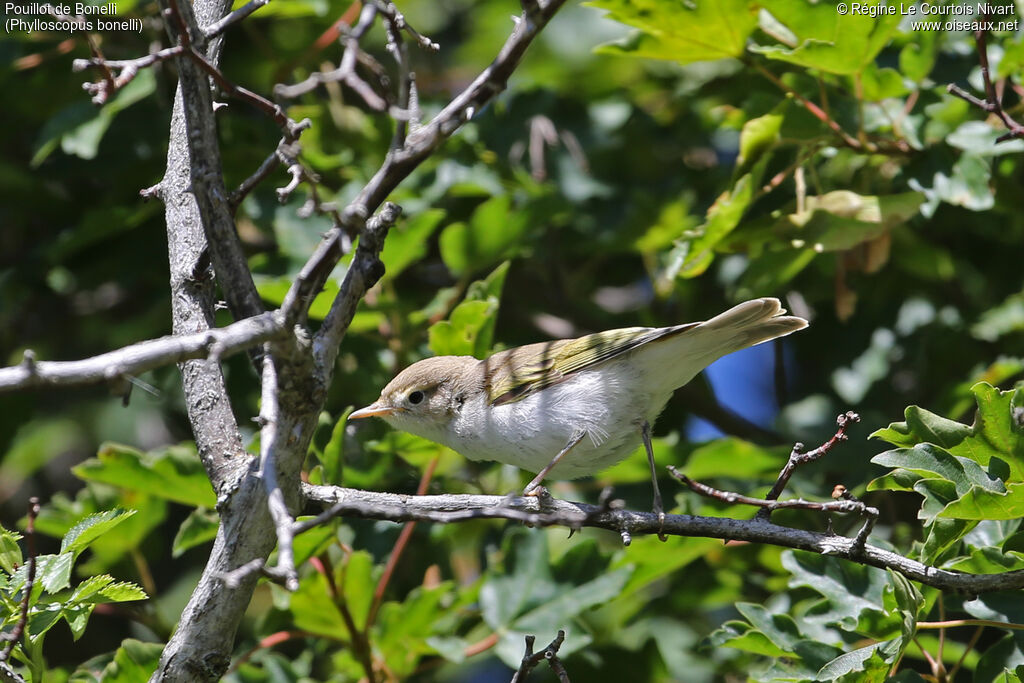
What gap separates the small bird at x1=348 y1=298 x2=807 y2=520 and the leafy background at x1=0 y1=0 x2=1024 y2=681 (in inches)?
8.0

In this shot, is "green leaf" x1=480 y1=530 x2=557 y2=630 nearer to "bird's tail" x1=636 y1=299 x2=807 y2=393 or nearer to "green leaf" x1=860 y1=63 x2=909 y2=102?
"bird's tail" x1=636 y1=299 x2=807 y2=393

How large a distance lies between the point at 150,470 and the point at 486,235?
61.7 inches

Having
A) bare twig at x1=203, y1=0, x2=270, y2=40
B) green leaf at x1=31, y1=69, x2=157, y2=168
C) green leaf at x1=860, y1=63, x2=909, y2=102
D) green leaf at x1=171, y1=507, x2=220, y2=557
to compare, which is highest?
bare twig at x1=203, y1=0, x2=270, y2=40

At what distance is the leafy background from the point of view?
2.90 metres

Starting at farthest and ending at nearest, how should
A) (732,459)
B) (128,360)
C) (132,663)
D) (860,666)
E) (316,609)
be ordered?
(732,459), (316,609), (132,663), (860,666), (128,360)

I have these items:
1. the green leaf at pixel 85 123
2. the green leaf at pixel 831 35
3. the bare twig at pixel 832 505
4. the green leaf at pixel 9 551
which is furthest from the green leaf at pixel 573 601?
the green leaf at pixel 85 123

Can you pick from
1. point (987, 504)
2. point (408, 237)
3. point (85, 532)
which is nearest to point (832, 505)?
point (987, 504)

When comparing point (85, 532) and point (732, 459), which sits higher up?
point (85, 532)

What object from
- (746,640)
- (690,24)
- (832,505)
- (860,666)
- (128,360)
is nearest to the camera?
(128,360)

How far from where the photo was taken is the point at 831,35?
312 cm

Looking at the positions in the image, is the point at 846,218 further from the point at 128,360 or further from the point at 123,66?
the point at 128,360

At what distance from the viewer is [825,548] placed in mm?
2340

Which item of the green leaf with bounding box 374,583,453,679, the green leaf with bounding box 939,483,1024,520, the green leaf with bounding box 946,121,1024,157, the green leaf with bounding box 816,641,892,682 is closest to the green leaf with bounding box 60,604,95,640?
the green leaf with bounding box 374,583,453,679

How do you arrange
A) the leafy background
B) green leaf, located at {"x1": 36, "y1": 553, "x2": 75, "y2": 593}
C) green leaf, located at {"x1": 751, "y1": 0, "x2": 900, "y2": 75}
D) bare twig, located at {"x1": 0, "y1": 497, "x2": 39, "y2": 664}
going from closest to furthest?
1. bare twig, located at {"x1": 0, "y1": 497, "x2": 39, "y2": 664}
2. green leaf, located at {"x1": 36, "y1": 553, "x2": 75, "y2": 593}
3. the leafy background
4. green leaf, located at {"x1": 751, "y1": 0, "x2": 900, "y2": 75}
